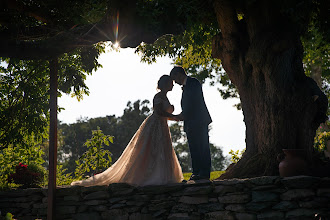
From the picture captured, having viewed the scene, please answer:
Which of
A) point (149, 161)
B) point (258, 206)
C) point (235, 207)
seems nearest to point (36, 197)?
point (149, 161)

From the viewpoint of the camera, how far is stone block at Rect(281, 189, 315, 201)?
19.3 feet

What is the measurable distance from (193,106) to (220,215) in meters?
2.25

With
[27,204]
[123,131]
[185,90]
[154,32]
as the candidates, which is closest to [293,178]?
[185,90]

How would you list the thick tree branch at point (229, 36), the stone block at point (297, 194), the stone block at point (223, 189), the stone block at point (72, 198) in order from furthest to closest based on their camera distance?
1. the thick tree branch at point (229, 36)
2. the stone block at point (72, 198)
3. the stone block at point (223, 189)
4. the stone block at point (297, 194)

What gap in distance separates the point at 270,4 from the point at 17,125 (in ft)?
24.7

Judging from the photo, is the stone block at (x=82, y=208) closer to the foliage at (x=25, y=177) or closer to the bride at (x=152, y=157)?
the bride at (x=152, y=157)

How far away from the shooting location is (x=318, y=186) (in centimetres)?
593

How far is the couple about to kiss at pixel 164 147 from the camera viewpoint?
7160 millimetres

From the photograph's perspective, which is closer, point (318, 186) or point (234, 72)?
point (318, 186)

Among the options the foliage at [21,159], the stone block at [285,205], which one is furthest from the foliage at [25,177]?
the stone block at [285,205]

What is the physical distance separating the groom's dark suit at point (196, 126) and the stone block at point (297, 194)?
5.82 ft

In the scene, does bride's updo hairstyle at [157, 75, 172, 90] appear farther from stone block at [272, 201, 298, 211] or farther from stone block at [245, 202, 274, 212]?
stone block at [272, 201, 298, 211]

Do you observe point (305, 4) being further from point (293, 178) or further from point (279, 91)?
point (293, 178)

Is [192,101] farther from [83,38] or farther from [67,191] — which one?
[67,191]
